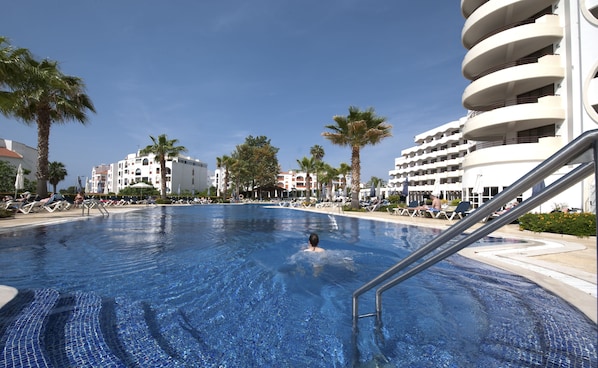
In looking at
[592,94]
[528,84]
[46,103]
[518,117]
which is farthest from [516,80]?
[46,103]

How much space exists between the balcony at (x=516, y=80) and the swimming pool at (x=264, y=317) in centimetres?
1855

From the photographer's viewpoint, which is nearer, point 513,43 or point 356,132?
point 513,43

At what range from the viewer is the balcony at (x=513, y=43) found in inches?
719

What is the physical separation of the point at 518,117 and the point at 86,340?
23906 millimetres

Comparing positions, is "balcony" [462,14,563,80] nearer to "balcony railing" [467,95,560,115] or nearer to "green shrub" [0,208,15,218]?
"balcony railing" [467,95,560,115]

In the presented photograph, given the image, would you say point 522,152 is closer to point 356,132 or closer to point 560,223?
point 560,223

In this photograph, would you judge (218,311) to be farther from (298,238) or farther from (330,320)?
(298,238)

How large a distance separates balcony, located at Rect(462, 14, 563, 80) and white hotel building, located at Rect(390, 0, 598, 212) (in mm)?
53

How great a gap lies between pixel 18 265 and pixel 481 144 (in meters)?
31.1

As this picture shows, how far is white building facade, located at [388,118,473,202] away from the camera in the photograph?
47.6 m

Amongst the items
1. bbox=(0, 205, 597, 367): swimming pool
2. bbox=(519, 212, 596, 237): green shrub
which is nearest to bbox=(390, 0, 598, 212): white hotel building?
bbox=(519, 212, 596, 237): green shrub

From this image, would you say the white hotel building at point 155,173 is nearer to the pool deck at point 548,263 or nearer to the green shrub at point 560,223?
the green shrub at point 560,223

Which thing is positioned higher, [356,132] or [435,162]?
[435,162]

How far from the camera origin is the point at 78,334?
3.28 metres
